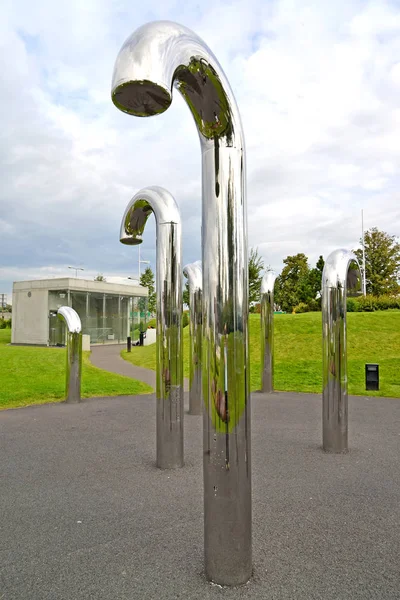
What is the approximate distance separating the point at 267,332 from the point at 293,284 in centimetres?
4311

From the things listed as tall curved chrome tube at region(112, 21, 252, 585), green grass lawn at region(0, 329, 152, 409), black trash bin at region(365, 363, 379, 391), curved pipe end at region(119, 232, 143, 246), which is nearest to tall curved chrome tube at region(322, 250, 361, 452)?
curved pipe end at region(119, 232, 143, 246)

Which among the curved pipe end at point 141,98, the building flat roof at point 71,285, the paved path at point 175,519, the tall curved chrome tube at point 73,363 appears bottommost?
the paved path at point 175,519

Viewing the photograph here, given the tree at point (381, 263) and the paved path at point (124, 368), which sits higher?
the tree at point (381, 263)

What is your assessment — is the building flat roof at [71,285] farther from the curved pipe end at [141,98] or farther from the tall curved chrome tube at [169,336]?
the curved pipe end at [141,98]

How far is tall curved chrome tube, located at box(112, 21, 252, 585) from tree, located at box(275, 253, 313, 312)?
45.8 meters

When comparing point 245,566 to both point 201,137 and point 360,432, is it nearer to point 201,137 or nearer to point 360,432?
point 201,137

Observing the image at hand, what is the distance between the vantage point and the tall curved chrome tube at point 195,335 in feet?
26.2

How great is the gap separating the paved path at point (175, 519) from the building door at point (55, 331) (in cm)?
2028

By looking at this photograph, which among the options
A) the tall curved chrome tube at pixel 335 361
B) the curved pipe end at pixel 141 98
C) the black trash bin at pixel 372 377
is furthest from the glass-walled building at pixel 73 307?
the curved pipe end at pixel 141 98

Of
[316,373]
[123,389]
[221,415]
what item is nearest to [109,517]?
[221,415]

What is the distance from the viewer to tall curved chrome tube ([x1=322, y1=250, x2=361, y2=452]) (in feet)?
17.8

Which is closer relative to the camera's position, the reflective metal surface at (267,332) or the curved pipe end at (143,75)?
the curved pipe end at (143,75)

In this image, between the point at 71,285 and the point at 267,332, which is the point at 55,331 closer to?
the point at 71,285

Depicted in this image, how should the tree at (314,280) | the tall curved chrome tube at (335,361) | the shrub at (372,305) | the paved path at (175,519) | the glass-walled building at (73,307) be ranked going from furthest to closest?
1. the tree at (314,280)
2. the shrub at (372,305)
3. the glass-walled building at (73,307)
4. the tall curved chrome tube at (335,361)
5. the paved path at (175,519)
